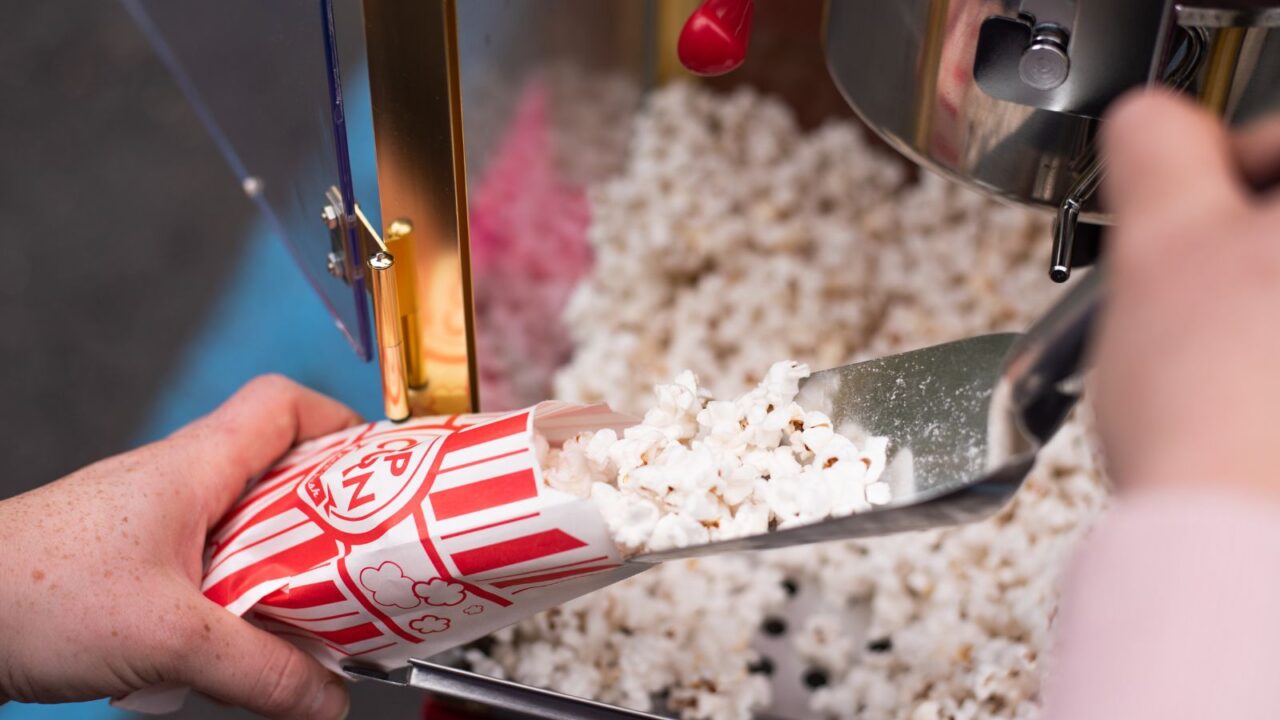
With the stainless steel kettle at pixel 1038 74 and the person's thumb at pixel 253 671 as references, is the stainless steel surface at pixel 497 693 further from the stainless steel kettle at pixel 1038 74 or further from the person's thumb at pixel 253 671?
the stainless steel kettle at pixel 1038 74

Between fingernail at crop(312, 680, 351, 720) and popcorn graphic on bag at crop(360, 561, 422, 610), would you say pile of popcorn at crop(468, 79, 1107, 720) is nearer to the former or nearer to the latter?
fingernail at crop(312, 680, 351, 720)

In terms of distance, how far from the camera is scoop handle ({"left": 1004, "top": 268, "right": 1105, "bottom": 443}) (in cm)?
45

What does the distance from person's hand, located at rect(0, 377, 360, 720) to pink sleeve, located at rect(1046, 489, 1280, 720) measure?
1.78 feet

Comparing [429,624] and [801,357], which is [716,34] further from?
[801,357]

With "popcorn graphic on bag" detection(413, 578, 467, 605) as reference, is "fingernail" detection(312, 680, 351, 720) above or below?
below

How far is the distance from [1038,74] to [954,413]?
0.19 meters

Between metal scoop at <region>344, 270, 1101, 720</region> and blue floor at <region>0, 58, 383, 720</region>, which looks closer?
metal scoop at <region>344, 270, 1101, 720</region>

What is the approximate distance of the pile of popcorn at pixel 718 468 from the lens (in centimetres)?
62

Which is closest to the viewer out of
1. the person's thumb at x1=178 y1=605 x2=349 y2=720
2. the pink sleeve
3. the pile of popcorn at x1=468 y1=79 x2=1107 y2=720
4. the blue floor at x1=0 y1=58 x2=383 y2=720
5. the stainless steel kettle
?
the pink sleeve

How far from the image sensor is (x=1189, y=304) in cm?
37

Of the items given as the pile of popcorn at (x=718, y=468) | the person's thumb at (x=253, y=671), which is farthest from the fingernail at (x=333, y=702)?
the pile of popcorn at (x=718, y=468)

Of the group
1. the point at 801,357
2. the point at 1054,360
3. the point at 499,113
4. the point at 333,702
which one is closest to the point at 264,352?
the point at 499,113

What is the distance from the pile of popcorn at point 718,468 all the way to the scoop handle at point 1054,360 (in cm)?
15

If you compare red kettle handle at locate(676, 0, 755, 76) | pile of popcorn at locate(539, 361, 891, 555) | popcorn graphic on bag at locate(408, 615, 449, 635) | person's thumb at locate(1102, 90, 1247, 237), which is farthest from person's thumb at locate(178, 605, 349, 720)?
person's thumb at locate(1102, 90, 1247, 237)
